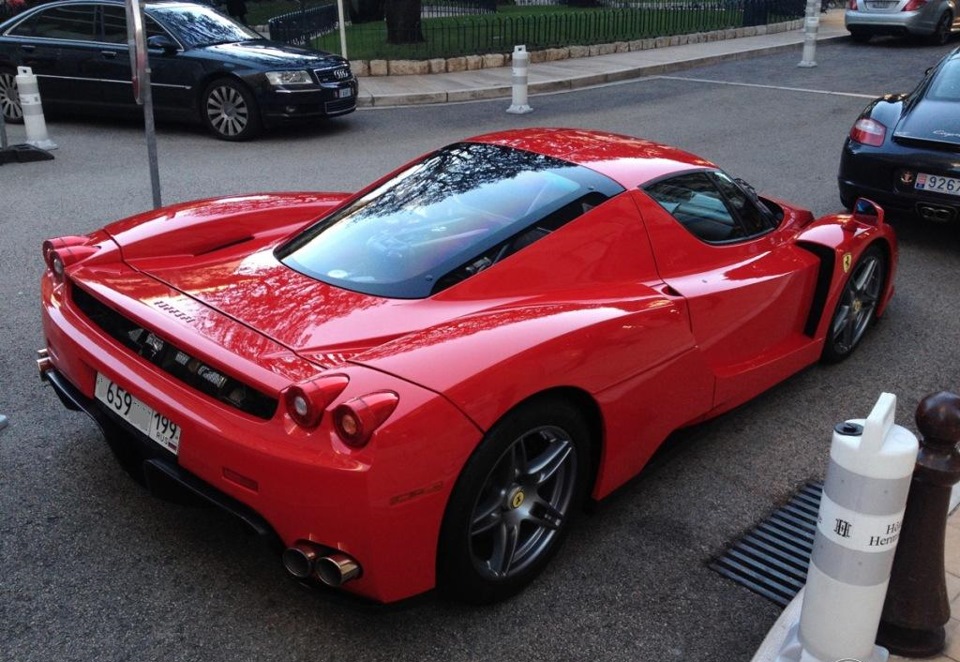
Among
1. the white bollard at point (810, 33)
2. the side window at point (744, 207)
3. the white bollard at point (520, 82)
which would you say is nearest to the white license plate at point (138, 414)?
the side window at point (744, 207)

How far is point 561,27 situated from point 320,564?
669 inches

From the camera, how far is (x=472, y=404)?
2.72 m

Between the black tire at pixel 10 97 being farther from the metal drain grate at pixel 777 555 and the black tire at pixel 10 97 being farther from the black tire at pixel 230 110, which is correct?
the metal drain grate at pixel 777 555

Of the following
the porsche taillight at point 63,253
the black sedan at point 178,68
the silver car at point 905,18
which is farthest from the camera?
the silver car at point 905,18

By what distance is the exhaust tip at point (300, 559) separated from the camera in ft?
8.68

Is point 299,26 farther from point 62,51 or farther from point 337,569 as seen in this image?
point 337,569

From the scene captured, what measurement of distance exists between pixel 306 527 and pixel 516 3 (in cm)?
2378

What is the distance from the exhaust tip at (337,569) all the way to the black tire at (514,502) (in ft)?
0.94

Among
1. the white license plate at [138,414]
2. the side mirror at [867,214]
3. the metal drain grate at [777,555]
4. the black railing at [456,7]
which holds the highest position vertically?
the black railing at [456,7]

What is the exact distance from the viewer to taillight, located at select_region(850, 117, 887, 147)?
22.7ft

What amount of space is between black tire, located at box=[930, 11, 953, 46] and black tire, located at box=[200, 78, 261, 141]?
15.1m

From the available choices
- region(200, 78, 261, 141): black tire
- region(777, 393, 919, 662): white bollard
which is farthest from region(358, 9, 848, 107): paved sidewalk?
region(777, 393, 919, 662): white bollard

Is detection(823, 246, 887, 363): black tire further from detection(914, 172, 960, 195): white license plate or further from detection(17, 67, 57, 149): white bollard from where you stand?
detection(17, 67, 57, 149): white bollard

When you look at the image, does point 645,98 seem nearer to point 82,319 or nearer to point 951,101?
point 951,101
